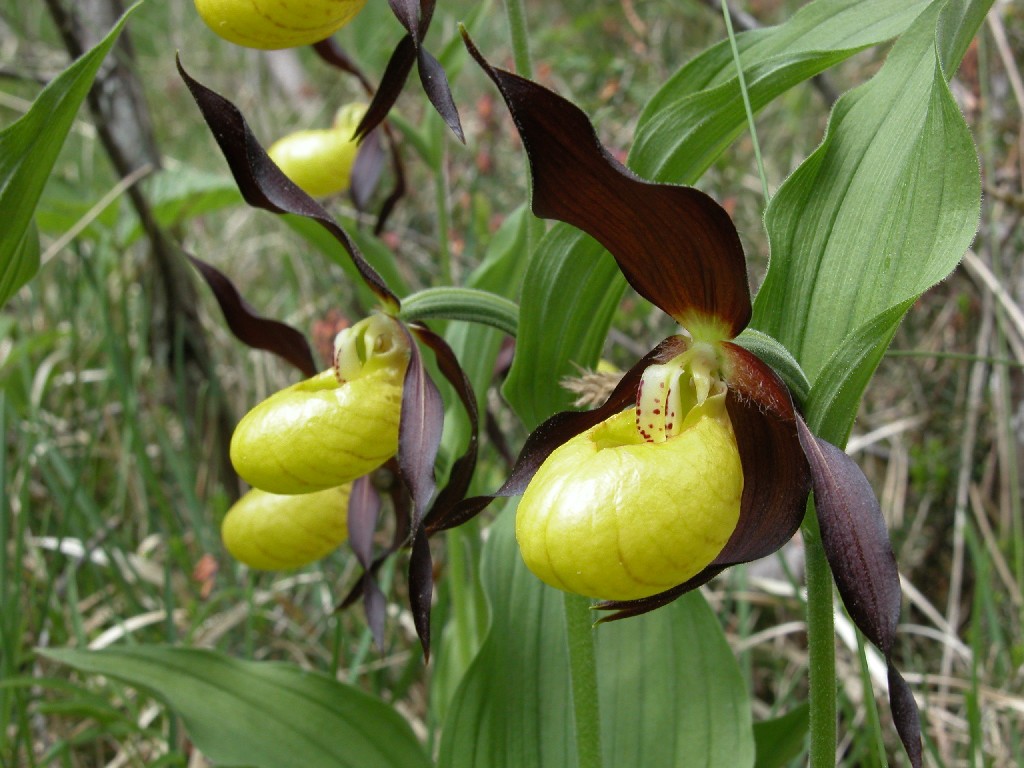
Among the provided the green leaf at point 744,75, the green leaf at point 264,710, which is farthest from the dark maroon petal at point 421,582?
the green leaf at point 744,75

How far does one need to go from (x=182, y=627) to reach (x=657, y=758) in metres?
1.38

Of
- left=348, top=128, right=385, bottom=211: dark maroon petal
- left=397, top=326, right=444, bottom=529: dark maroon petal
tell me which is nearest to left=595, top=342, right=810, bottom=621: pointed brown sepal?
left=397, top=326, right=444, bottom=529: dark maroon petal

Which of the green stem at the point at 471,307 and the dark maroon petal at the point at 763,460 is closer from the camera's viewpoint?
the dark maroon petal at the point at 763,460

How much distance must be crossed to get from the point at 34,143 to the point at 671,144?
2.74ft

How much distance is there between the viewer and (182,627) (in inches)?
92.8

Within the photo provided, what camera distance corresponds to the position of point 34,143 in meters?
1.23

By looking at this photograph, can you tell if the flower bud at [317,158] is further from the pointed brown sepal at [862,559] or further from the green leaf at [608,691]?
the pointed brown sepal at [862,559]

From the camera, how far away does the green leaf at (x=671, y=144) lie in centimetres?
113

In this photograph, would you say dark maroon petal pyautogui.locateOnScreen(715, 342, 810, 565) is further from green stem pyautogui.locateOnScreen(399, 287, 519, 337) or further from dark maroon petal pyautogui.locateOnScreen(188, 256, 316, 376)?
dark maroon petal pyautogui.locateOnScreen(188, 256, 316, 376)

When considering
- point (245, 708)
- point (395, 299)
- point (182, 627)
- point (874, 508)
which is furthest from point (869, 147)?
point (182, 627)

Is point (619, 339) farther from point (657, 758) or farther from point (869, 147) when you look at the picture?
point (869, 147)

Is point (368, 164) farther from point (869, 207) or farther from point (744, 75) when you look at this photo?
point (869, 207)

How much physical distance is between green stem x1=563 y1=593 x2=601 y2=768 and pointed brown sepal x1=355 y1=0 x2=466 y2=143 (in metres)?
0.70

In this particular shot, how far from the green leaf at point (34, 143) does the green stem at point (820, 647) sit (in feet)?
3.34
